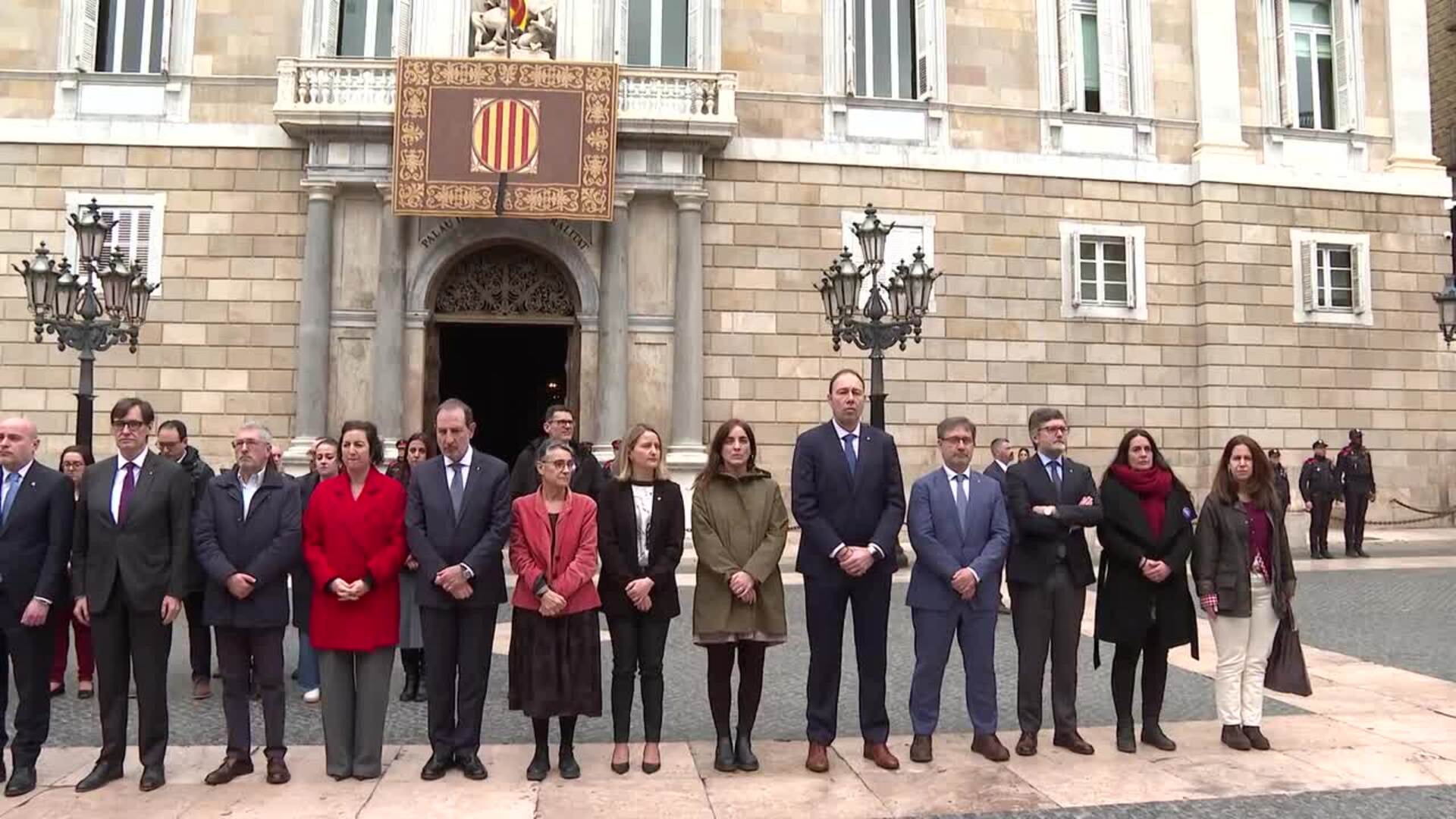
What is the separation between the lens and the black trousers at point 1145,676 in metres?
6.42

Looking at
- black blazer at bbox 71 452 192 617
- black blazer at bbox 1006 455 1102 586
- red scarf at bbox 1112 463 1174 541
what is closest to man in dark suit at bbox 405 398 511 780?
black blazer at bbox 71 452 192 617

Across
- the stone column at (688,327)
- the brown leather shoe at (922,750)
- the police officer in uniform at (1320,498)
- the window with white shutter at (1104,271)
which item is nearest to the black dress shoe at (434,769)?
the brown leather shoe at (922,750)

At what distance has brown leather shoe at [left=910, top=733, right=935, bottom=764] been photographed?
613cm

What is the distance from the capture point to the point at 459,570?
5.84 m

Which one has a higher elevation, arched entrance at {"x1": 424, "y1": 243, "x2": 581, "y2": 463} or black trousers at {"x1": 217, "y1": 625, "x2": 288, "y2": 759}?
arched entrance at {"x1": 424, "y1": 243, "x2": 581, "y2": 463}

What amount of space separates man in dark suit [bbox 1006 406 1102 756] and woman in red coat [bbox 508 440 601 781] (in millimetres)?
2654

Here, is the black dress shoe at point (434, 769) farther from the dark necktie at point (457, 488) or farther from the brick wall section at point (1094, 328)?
the brick wall section at point (1094, 328)

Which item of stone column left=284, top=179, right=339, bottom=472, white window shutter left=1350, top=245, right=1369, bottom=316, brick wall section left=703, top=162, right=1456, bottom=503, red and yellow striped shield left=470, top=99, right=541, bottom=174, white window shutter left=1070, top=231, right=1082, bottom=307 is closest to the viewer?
stone column left=284, top=179, right=339, bottom=472

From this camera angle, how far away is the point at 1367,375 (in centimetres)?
1991

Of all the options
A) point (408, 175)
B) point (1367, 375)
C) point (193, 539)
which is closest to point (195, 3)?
point (408, 175)

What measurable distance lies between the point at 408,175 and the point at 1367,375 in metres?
18.1

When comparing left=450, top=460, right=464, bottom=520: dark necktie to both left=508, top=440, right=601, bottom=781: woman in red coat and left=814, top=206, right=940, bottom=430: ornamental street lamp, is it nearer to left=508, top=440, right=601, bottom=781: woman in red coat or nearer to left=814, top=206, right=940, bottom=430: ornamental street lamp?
left=508, top=440, right=601, bottom=781: woman in red coat

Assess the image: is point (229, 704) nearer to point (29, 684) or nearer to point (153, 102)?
point (29, 684)

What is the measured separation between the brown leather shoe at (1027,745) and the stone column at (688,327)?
11585mm
